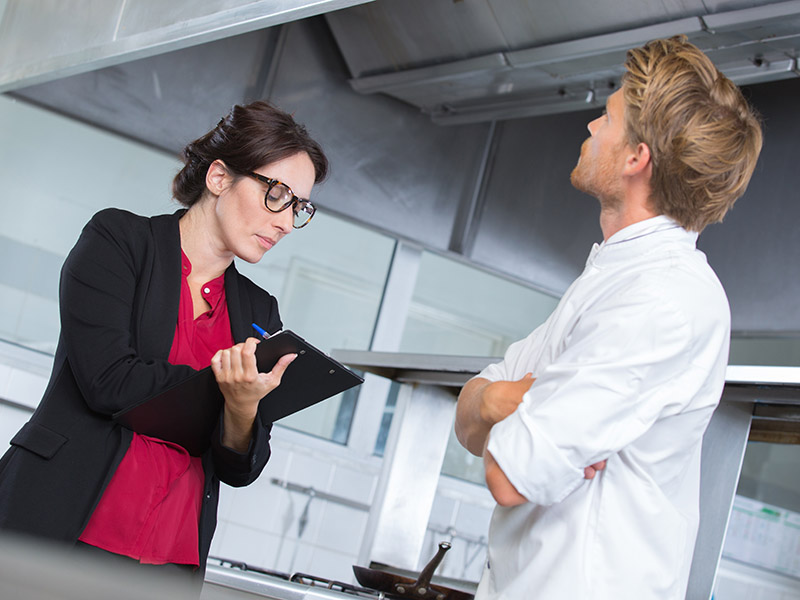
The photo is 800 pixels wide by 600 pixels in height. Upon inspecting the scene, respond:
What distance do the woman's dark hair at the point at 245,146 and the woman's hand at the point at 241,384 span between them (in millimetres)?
421

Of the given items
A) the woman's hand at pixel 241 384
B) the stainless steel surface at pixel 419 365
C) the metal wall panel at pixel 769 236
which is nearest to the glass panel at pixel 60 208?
the stainless steel surface at pixel 419 365

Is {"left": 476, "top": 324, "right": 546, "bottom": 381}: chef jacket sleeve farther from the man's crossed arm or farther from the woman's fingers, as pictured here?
the woman's fingers

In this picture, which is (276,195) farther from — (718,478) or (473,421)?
(718,478)

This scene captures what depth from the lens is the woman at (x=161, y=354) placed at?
1.36m

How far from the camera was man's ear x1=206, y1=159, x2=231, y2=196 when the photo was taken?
1.67 meters

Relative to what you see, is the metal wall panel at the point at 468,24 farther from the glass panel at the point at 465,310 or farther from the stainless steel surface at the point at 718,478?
the stainless steel surface at the point at 718,478

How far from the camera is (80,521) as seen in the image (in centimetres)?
135

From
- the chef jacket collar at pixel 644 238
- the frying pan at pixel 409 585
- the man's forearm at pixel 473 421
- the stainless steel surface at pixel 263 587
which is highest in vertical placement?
the chef jacket collar at pixel 644 238

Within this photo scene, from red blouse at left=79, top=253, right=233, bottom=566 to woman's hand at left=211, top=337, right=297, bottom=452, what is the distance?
10 cm

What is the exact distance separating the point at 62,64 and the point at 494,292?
2863mm

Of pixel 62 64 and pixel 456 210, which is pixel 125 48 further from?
pixel 456 210

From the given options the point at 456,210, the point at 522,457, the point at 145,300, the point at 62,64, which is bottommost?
the point at 522,457

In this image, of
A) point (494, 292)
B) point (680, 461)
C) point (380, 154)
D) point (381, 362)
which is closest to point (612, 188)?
point (680, 461)

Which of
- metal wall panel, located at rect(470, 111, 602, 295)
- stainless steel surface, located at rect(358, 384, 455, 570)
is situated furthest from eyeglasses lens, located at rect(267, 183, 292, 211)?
metal wall panel, located at rect(470, 111, 602, 295)
